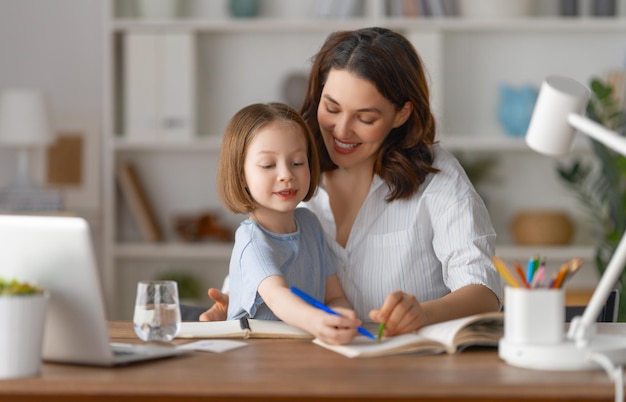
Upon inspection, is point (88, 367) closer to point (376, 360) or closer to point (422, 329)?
point (376, 360)

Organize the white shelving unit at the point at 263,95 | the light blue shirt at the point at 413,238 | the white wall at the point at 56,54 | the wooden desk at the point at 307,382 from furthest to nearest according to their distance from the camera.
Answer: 1. the white wall at the point at 56,54
2. the white shelving unit at the point at 263,95
3. the light blue shirt at the point at 413,238
4. the wooden desk at the point at 307,382

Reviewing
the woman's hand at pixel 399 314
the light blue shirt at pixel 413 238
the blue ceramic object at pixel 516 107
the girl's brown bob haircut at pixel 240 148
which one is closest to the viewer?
the woman's hand at pixel 399 314

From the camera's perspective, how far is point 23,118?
4.54 metres

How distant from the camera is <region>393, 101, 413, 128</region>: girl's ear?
2.21 meters

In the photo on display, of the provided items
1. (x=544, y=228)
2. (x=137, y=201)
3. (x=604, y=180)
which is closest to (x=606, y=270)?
(x=604, y=180)

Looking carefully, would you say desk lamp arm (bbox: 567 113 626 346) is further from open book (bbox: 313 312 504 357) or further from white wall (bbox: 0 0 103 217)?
white wall (bbox: 0 0 103 217)

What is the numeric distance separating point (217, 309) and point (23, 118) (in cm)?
278

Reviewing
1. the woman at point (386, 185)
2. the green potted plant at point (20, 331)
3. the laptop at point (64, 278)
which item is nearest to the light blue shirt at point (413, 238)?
the woman at point (386, 185)

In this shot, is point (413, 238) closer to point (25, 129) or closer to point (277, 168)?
point (277, 168)

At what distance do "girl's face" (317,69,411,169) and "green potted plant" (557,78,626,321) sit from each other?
6.60 ft

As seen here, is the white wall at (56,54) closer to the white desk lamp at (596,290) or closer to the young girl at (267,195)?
the young girl at (267,195)

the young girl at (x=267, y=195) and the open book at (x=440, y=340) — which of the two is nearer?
the open book at (x=440, y=340)

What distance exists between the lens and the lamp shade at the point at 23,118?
179 inches

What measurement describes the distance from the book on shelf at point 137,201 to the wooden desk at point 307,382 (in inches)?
133
